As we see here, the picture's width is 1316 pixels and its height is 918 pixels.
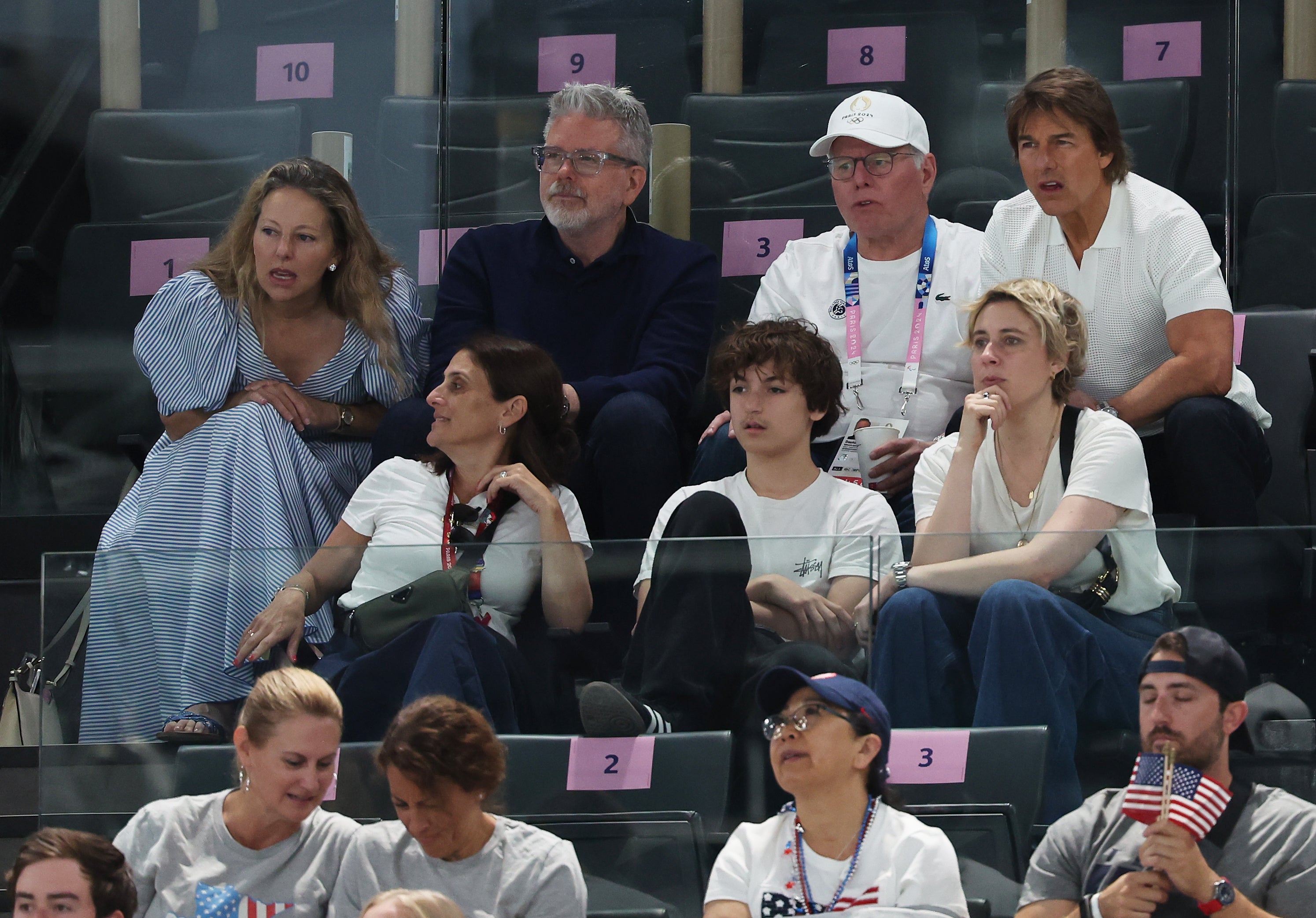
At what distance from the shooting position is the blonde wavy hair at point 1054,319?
2852 millimetres

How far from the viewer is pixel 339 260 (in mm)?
3510

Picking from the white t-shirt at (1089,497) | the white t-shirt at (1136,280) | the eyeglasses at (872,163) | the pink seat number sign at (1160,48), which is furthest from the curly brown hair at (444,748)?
the pink seat number sign at (1160,48)

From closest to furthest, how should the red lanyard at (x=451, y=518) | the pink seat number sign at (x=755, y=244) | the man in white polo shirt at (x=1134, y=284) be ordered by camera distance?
the red lanyard at (x=451, y=518), the man in white polo shirt at (x=1134, y=284), the pink seat number sign at (x=755, y=244)

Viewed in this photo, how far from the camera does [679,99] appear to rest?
4.28m

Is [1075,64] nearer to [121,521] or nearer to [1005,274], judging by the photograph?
[1005,274]

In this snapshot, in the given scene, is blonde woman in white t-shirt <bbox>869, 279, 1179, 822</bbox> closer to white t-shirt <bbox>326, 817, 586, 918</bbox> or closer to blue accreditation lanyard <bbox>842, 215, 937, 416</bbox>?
white t-shirt <bbox>326, 817, 586, 918</bbox>

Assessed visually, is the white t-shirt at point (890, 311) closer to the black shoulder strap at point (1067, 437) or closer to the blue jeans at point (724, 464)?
the blue jeans at point (724, 464)

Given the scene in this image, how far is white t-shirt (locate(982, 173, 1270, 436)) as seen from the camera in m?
3.16

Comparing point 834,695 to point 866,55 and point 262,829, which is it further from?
point 866,55

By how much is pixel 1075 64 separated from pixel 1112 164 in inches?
39.6

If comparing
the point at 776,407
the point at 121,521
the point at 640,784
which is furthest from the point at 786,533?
the point at 121,521

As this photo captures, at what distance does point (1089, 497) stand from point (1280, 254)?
5.26ft

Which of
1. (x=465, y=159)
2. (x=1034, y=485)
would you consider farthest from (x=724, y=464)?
(x=465, y=159)

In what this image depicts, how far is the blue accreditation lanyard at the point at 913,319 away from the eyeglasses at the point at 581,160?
551mm
